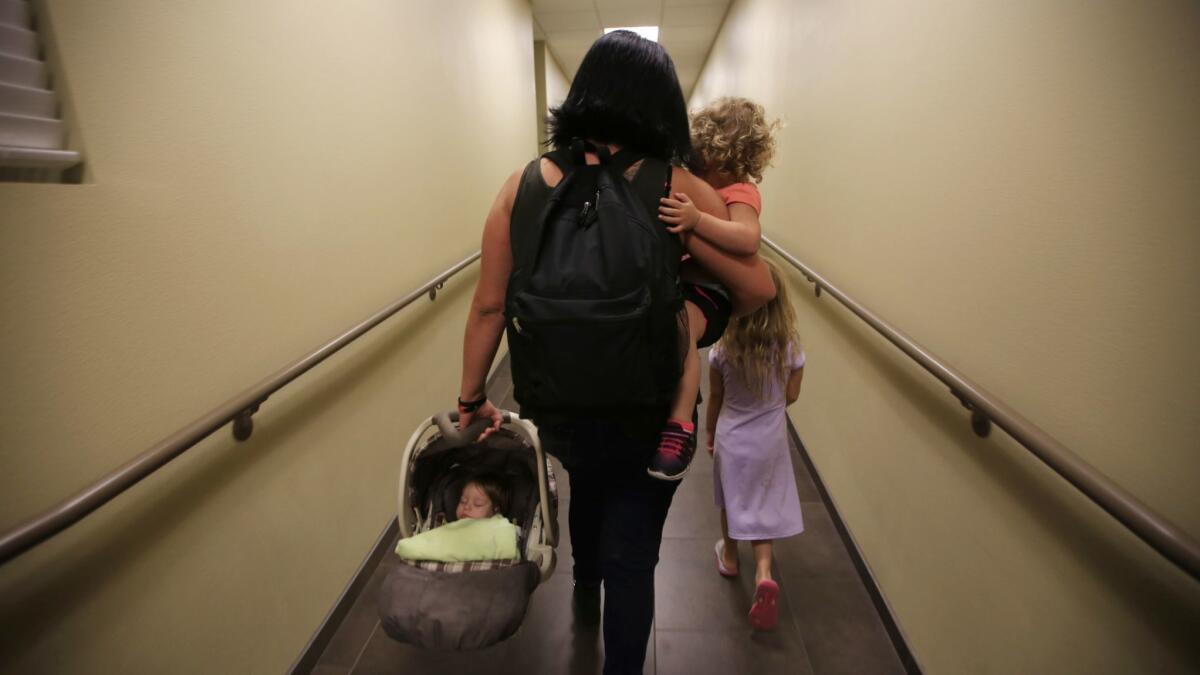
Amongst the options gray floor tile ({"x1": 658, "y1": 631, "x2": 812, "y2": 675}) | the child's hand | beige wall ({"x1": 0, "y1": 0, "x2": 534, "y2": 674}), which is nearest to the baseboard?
gray floor tile ({"x1": 658, "y1": 631, "x2": 812, "y2": 675})

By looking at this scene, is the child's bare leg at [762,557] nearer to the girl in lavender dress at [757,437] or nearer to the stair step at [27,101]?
the girl in lavender dress at [757,437]

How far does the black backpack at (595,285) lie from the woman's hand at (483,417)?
1.55ft

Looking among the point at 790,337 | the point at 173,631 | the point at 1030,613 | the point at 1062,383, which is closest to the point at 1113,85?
the point at 1062,383

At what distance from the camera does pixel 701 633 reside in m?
1.74

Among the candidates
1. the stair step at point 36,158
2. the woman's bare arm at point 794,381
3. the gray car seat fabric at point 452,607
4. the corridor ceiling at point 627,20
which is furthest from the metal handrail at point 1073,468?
the corridor ceiling at point 627,20

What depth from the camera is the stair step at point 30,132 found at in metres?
0.79

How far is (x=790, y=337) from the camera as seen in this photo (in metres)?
1.64

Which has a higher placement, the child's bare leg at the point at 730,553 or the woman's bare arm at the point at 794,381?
the woman's bare arm at the point at 794,381

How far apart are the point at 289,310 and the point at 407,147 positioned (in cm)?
111

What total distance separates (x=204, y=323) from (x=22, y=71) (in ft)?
1.81

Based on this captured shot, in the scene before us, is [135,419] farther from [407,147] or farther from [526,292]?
[407,147]

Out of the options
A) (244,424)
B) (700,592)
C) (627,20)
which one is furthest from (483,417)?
(627,20)

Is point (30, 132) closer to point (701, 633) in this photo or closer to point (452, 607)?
point (452, 607)

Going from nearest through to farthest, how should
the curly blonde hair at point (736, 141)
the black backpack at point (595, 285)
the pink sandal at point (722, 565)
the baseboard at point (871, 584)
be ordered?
the black backpack at point (595, 285)
the curly blonde hair at point (736, 141)
the baseboard at point (871, 584)
the pink sandal at point (722, 565)
